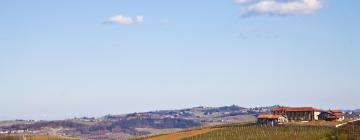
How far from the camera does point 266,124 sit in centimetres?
18812

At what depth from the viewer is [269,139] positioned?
480 feet

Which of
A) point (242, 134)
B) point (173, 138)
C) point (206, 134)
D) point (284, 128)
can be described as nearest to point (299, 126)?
point (284, 128)

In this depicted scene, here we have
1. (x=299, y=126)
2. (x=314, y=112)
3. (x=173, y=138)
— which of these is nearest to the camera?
(x=299, y=126)

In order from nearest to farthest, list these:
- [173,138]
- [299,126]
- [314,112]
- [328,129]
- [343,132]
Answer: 1. [343,132]
2. [328,129]
3. [299,126]
4. [173,138]
5. [314,112]

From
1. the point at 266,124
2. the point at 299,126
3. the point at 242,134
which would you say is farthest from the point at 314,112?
the point at 242,134

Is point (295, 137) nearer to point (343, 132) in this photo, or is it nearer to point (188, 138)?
point (343, 132)

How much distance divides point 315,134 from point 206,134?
4005 cm

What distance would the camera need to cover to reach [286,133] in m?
156

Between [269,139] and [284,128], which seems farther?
[284,128]

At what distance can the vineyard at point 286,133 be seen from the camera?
468 ft

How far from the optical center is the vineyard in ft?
468

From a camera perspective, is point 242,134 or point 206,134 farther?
point 206,134

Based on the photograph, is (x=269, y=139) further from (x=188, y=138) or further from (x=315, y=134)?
(x=188, y=138)

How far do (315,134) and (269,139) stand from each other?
40.0ft
